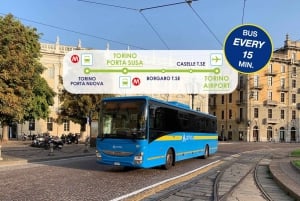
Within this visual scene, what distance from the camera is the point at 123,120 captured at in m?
16.8

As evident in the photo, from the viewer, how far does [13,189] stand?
1219 cm

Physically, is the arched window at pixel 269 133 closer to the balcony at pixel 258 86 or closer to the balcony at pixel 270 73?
the balcony at pixel 258 86

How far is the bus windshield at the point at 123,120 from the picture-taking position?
54.2 feet


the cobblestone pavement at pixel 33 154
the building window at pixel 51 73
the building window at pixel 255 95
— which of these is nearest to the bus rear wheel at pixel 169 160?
the cobblestone pavement at pixel 33 154

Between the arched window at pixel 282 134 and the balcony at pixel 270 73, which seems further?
the arched window at pixel 282 134

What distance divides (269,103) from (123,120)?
83.0 metres

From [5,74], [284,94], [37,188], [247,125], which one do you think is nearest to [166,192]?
[37,188]

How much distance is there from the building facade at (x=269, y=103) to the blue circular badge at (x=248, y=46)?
3056 inches

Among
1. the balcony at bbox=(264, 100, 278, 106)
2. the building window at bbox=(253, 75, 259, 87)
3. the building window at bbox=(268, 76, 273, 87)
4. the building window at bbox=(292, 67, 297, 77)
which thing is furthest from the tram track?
the building window at bbox=(292, 67, 297, 77)

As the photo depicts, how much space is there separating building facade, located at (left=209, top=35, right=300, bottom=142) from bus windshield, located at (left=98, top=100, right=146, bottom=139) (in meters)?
78.1

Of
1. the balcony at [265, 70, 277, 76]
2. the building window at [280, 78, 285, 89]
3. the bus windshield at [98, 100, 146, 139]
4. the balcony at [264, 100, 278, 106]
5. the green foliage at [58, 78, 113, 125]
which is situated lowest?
the bus windshield at [98, 100, 146, 139]

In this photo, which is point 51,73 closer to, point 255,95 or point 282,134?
point 255,95

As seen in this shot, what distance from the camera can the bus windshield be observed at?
1653cm

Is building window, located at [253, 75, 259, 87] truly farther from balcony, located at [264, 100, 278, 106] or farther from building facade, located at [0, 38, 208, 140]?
building facade, located at [0, 38, 208, 140]
